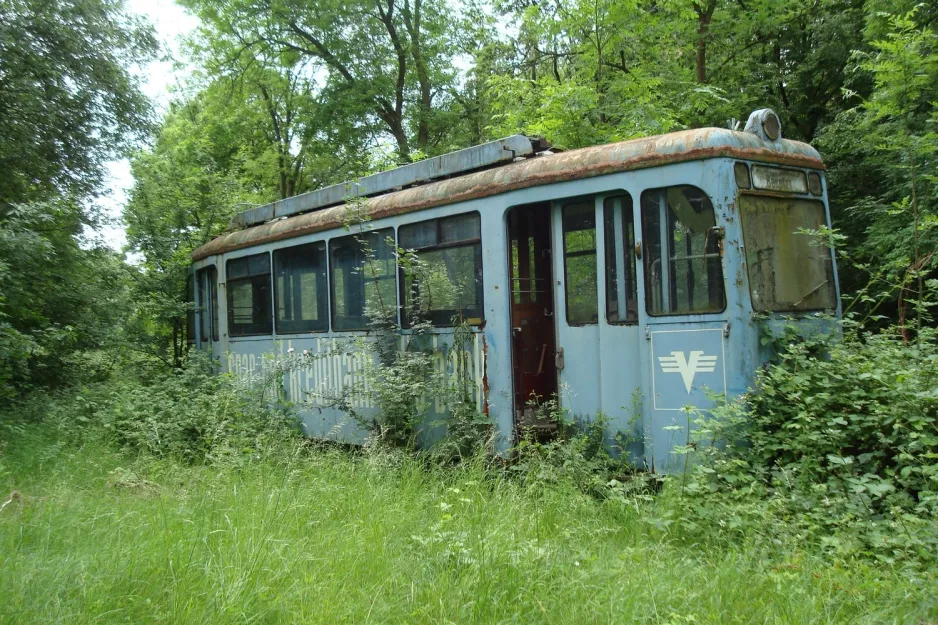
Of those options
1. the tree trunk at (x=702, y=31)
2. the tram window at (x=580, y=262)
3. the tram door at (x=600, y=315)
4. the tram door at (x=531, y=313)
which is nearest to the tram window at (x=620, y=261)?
the tram door at (x=600, y=315)

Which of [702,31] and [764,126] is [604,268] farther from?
[702,31]

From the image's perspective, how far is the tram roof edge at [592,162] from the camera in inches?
229

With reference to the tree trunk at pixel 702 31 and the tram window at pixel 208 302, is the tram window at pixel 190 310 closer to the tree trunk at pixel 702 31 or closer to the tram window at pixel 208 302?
the tram window at pixel 208 302

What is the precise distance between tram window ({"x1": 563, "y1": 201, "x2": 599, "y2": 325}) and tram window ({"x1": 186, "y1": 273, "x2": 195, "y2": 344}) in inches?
337

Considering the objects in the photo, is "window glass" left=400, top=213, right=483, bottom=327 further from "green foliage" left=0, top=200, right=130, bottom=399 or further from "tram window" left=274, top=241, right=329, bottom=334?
"green foliage" left=0, top=200, right=130, bottom=399

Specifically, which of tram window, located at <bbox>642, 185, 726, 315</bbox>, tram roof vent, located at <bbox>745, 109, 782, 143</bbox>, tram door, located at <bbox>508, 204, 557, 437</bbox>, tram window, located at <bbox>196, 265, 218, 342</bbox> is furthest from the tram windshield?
tram window, located at <bbox>196, 265, 218, 342</bbox>

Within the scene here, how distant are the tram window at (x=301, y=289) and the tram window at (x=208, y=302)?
240cm

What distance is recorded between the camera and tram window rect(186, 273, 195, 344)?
13234mm

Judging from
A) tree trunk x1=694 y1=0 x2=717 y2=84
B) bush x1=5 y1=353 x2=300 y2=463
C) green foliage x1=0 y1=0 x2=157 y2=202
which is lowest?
bush x1=5 y1=353 x2=300 y2=463

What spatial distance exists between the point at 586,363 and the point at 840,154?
7.67m

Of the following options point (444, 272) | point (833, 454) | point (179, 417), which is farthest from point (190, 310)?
point (833, 454)

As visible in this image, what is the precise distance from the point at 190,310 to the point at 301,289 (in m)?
4.56

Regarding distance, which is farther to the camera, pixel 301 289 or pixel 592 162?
pixel 301 289

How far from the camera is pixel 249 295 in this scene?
10938 millimetres
